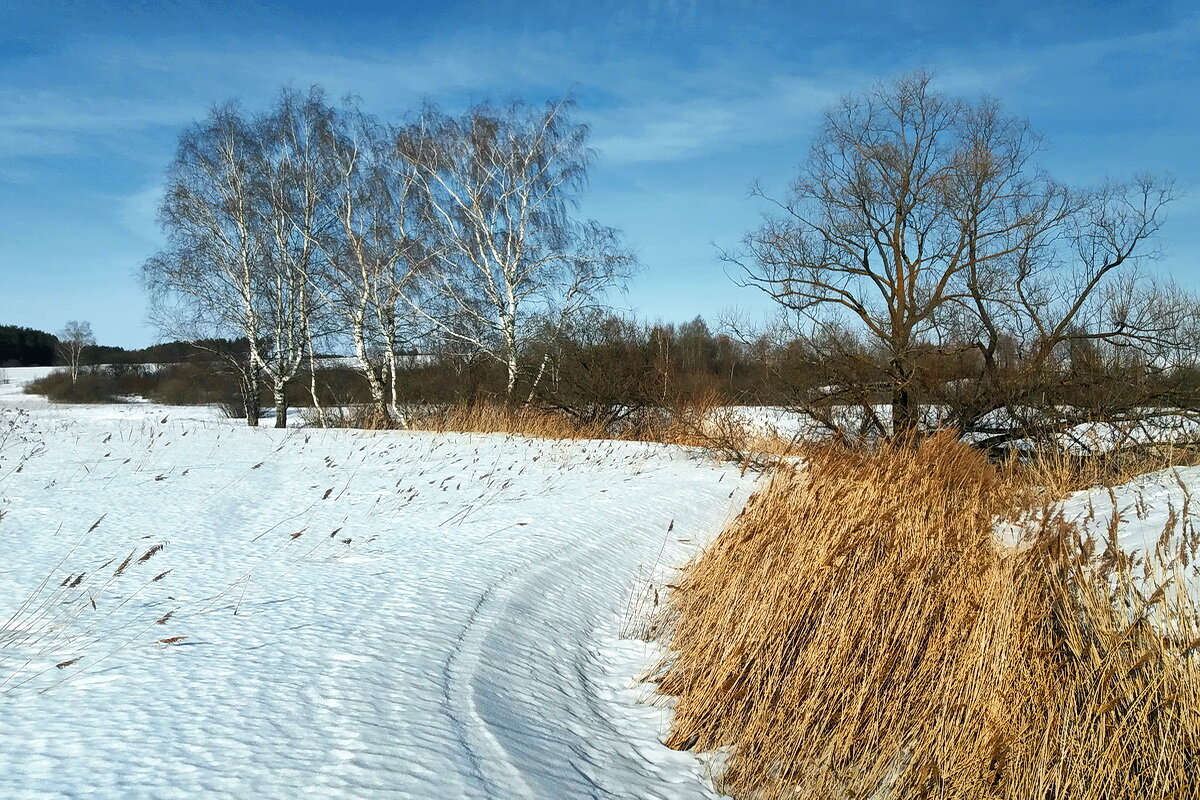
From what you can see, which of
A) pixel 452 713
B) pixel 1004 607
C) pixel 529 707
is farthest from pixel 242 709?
pixel 1004 607

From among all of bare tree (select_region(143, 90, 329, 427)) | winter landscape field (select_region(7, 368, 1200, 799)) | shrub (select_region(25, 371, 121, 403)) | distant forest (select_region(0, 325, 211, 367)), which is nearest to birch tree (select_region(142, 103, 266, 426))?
bare tree (select_region(143, 90, 329, 427))

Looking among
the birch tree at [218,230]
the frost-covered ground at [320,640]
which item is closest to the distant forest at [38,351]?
the birch tree at [218,230]

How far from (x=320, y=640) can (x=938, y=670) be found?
2767 millimetres

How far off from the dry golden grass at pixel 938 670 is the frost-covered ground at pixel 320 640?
15.3 inches

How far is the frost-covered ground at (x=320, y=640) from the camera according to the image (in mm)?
2369

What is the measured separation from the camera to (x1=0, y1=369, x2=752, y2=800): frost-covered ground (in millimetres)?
2369

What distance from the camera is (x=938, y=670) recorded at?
3.20m

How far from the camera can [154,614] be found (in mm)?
3674

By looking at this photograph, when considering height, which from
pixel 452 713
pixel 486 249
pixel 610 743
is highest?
pixel 486 249

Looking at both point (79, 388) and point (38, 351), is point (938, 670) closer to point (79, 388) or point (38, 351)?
point (79, 388)

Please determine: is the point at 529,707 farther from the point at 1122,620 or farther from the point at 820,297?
the point at 820,297

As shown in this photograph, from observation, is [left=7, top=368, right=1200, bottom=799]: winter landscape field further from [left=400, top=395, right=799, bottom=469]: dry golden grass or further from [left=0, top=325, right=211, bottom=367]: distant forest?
[left=0, top=325, right=211, bottom=367]: distant forest

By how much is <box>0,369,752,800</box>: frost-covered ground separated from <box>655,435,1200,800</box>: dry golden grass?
0.39 m

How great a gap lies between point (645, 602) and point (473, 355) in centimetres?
1375
